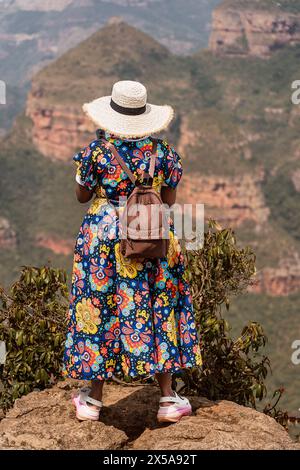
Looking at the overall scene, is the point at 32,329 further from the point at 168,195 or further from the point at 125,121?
the point at 125,121

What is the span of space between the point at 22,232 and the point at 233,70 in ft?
134

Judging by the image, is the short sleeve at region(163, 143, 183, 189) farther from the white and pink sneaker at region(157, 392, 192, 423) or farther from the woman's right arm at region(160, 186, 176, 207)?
the white and pink sneaker at region(157, 392, 192, 423)

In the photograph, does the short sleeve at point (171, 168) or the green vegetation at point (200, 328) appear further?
the green vegetation at point (200, 328)

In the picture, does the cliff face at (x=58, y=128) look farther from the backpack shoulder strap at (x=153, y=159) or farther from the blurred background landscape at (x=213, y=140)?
the backpack shoulder strap at (x=153, y=159)

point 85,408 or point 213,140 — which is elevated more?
point 85,408

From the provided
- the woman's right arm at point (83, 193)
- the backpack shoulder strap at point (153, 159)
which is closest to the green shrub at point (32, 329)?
the woman's right arm at point (83, 193)

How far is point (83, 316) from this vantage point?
5.41m

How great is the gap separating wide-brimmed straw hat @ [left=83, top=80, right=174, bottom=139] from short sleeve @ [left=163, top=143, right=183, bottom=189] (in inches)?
8.3

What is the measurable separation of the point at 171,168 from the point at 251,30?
9970 cm

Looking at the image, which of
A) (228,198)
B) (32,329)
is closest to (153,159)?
(32,329)

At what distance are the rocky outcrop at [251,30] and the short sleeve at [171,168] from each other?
94.8 meters

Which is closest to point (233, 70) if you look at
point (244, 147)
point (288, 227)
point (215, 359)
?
point (244, 147)

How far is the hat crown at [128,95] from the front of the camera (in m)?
5.27

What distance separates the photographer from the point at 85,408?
559 cm
